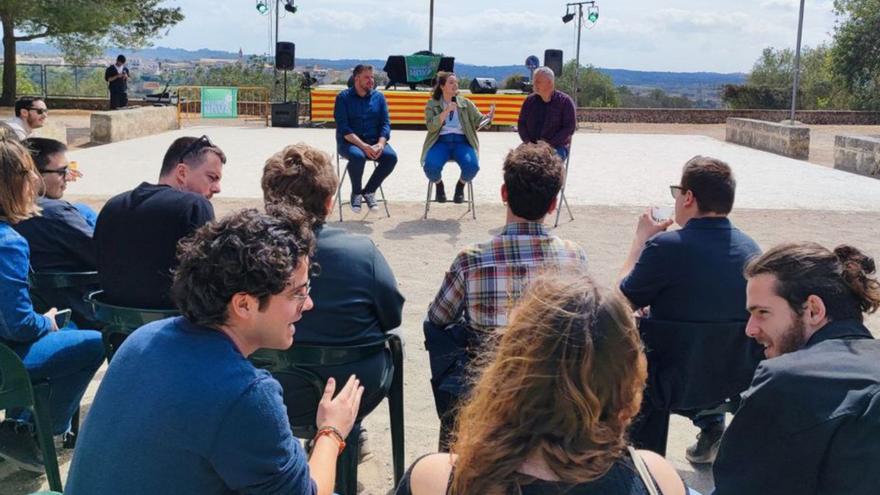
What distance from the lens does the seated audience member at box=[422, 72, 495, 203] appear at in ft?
28.9

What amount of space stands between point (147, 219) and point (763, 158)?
14.3 meters

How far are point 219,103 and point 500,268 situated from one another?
74.1 feet

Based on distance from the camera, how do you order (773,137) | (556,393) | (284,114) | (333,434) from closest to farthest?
1. (556,393)
2. (333,434)
3. (773,137)
4. (284,114)

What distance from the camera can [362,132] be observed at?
8875 millimetres

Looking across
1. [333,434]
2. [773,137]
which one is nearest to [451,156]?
Result: [333,434]

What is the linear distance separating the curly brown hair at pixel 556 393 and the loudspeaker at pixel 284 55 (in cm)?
2112

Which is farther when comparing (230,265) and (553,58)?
(553,58)

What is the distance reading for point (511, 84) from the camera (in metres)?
31.1

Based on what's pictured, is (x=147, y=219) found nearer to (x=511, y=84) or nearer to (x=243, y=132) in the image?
(x=243, y=132)

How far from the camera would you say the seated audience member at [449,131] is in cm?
882

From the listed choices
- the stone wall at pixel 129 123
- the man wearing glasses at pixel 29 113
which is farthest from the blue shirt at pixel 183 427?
the stone wall at pixel 129 123

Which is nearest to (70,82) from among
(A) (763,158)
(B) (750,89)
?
(A) (763,158)

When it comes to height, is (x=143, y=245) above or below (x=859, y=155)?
below

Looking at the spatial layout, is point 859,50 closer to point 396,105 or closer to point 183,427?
point 396,105
